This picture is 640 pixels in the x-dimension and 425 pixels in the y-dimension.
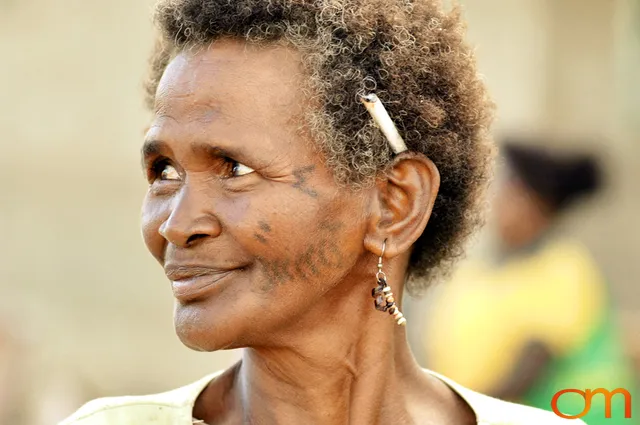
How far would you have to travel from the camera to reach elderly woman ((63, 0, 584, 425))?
9.63 ft

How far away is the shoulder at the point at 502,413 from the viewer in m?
3.36

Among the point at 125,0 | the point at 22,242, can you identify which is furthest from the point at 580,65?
the point at 22,242

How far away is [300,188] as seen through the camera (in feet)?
9.75

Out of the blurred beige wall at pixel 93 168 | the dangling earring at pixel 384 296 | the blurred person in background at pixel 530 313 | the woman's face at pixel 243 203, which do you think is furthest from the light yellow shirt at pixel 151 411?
the blurred beige wall at pixel 93 168

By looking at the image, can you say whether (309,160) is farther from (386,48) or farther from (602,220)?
(602,220)

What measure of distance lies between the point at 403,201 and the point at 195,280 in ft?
1.98

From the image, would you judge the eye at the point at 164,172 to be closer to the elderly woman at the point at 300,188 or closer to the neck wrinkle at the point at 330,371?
the elderly woman at the point at 300,188

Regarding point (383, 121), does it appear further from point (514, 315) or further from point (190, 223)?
point (514, 315)

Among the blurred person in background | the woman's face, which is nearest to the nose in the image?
the woman's face

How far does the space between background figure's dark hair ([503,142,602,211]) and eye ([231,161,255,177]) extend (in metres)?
3.39

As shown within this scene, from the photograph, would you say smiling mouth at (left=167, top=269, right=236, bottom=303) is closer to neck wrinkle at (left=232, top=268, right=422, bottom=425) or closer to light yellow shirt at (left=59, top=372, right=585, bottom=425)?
neck wrinkle at (left=232, top=268, right=422, bottom=425)

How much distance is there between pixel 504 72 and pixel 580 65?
25.0 inches

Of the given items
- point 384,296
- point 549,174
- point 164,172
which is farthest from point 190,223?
point 549,174

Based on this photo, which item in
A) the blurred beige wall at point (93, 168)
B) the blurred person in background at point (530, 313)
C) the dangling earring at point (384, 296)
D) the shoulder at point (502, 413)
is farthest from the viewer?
the blurred beige wall at point (93, 168)
